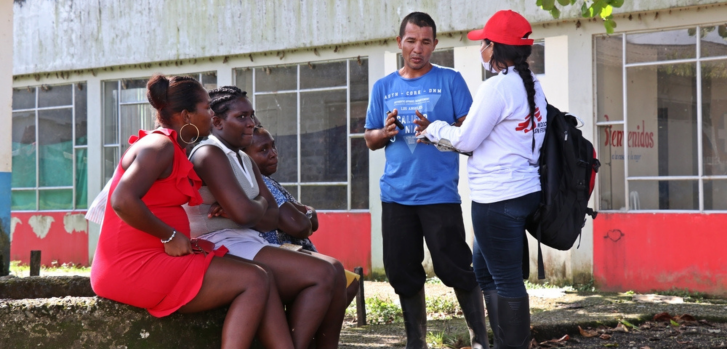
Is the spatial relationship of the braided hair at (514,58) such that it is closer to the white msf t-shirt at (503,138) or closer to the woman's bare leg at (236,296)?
the white msf t-shirt at (503,138)

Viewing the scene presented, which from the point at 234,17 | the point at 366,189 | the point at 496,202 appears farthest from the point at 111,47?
the point at 496,202

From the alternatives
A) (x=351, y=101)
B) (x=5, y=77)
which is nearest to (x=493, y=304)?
(x=351, y=101)

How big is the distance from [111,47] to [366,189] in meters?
4.99

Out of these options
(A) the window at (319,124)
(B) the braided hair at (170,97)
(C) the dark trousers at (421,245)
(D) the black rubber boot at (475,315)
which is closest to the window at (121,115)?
(A) the window at (319,124)

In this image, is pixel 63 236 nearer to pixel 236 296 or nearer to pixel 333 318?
pixel 333 318

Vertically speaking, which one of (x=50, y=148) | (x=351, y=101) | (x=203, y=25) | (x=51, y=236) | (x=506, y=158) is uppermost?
(x=203, y=25)

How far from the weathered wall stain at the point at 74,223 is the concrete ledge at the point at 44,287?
9230 millimetres

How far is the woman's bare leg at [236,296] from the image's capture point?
10.9ft

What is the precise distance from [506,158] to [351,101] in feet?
24.1

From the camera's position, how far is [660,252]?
903cm

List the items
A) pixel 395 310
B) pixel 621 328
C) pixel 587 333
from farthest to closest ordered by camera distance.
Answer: pixel 395 310
pixel 621 328
pixel 587 333

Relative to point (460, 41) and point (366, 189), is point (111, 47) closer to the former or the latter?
point (366, 189)

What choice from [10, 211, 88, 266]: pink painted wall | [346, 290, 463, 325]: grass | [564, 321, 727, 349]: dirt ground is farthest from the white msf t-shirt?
[10, 211, 88, 266]: pink painted wall

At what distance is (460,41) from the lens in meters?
10.3
